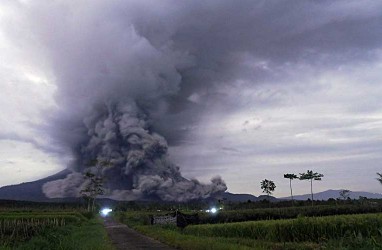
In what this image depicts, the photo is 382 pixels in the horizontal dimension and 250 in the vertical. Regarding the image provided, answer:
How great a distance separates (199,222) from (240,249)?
28956 mm

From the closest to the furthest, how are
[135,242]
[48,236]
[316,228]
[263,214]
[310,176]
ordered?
[316,228] → [48,236] → [135,242] → [263,214] → [310,176]

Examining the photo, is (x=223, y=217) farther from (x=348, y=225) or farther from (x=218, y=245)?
(x=218, y=245)

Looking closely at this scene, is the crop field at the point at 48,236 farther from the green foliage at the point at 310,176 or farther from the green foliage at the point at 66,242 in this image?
the green foliage at the point at 310,176

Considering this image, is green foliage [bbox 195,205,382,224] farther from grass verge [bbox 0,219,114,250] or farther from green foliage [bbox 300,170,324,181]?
green foliage [bbox 300,170,324,181]

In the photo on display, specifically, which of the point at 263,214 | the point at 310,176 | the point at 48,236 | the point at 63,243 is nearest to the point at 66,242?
the point at 63,243

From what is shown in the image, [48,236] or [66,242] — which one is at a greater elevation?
[48,236]

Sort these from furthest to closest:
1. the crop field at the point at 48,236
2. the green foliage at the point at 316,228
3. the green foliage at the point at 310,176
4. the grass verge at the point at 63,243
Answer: the green foliage at the point at 310,176, the green foliage at the point at 316,228, the crop field at the point at 48,236, the grass verge at the point at 63,243

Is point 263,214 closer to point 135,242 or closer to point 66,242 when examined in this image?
point 135,242

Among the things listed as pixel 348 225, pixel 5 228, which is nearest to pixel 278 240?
pixel 348 225

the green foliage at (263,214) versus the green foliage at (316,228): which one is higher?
the green foliage at (263,214)

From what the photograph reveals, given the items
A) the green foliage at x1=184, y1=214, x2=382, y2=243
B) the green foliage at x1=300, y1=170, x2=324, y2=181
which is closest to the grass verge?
the green foliage at x1=184, y1=214, x2=382, y2=243

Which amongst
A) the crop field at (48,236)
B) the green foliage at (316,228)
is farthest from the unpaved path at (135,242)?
the green foliage at (316,228)

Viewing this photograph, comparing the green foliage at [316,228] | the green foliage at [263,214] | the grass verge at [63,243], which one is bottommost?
the grass verge at [63,243]

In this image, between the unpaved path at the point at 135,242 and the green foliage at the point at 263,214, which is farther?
the green foliage at the point at 263,214
